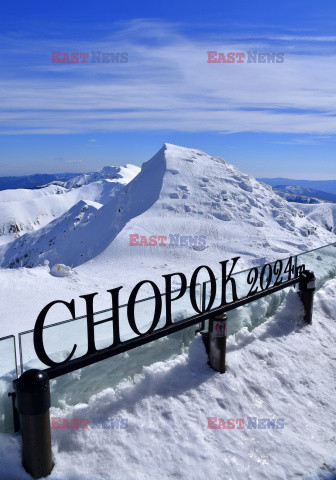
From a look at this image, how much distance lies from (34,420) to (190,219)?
2433cm

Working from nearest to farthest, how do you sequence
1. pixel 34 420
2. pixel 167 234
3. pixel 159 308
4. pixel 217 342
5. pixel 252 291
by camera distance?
1. pixel 34 420
2. pixel 159 308
3. pixel 217 342
4. pixel 252 291
5. pixel 167 234

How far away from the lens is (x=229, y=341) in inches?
247

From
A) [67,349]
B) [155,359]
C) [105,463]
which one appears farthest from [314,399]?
[67,349]

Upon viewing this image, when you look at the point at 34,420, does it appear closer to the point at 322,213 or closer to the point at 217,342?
the point at 217,342

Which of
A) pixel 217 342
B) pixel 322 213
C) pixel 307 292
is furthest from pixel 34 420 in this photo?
pixel 322 213

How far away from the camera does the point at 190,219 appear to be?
90.6 feet

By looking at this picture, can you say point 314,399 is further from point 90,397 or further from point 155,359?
point 90,397

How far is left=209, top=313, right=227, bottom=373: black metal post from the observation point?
554 centimetres

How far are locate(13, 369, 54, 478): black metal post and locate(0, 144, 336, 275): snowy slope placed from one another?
57.7 ft

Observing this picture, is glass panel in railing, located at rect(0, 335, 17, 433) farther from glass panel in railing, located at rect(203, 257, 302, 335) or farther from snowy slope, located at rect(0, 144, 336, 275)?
snowy slope, located at rect(0, 144, 336, 275)

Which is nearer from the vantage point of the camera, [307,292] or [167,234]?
[307,292]

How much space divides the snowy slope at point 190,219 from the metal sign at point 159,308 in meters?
14.1

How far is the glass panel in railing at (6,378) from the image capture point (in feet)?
13.1

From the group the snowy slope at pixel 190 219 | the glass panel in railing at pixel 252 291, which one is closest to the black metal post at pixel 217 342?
the glass panel in railing at pixel 252 291
